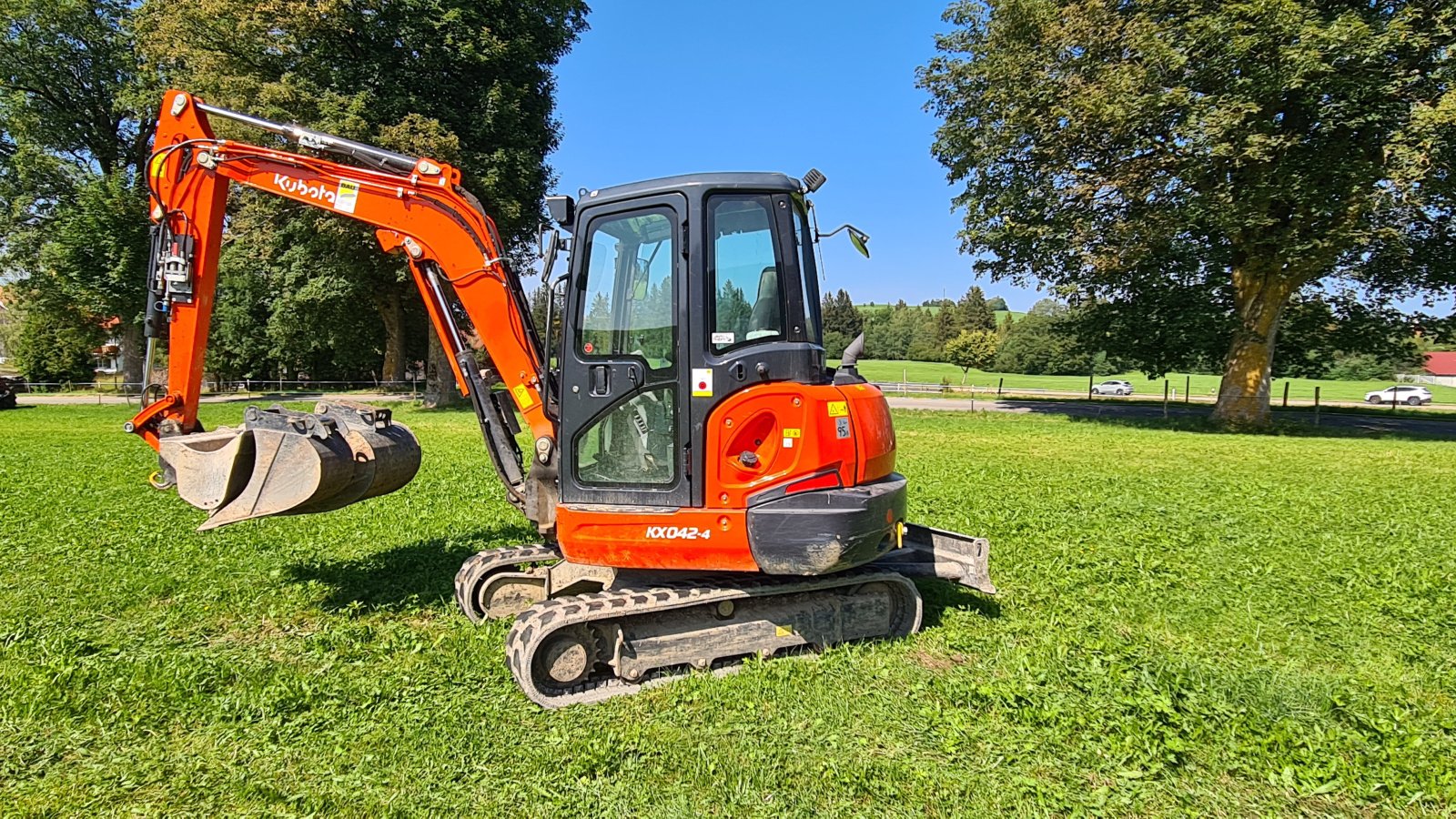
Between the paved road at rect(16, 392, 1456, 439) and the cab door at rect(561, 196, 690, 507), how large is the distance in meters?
18.8

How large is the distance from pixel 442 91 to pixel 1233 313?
2523 cm

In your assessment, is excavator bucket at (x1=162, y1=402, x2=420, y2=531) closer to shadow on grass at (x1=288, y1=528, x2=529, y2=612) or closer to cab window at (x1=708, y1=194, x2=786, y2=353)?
shadow on grass at (x1=288, y1=528, x2=529, y2=612)

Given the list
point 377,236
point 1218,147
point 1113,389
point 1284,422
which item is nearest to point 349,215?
point 377,236

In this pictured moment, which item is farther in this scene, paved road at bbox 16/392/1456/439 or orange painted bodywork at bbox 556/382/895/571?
paved road at bbox 16/392/1456/439

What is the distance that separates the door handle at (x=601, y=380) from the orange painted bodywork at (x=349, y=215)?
75 centimetres

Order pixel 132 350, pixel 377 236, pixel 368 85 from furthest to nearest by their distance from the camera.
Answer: pixel 132 350
pixel 368 85
pixel 377 236

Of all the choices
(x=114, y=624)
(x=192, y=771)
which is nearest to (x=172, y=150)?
(x=114, y=624)

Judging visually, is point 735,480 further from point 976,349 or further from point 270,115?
point 976,349

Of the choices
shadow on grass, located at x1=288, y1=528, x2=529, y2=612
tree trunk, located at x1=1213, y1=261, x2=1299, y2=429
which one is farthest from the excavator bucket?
tree trunk, located at x1=1213, y1=261, x2=1299, y2=429

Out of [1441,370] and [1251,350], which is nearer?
[1251,350]

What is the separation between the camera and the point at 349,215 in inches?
213

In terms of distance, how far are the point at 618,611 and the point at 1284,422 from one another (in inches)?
1028

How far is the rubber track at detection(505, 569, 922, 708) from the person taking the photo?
4.33m

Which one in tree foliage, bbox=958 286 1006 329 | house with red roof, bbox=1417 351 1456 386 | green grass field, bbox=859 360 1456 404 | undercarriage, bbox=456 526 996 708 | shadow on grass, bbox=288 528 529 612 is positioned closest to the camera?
undercarriage, bbox=456 526 996 708
